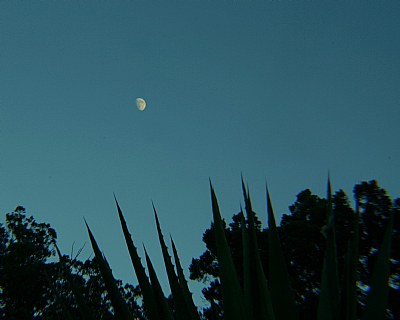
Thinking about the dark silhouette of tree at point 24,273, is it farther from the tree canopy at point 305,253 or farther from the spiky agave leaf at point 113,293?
the spiky agave leaf at point 113,293

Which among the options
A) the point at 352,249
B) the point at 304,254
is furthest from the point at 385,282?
the point at 304,254

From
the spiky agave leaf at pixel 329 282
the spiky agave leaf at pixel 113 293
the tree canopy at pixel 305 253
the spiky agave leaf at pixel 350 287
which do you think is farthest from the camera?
the tree canopy at pixel 305 253

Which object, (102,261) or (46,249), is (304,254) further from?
(102,261)

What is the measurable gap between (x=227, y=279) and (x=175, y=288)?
0.29 meters

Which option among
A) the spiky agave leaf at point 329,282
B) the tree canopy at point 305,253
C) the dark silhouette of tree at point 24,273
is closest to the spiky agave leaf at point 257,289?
the spiky agave leaf at point 329,282

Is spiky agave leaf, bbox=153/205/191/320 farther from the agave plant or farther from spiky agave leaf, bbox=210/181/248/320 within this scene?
spiky agave leaf, bbox=210/181/248/320

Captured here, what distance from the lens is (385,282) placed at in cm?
114

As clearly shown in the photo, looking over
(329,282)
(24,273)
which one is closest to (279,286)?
(329,282)

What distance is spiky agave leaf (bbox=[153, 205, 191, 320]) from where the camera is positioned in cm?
145

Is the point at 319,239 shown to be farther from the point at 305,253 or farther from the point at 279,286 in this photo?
the point at 279,286

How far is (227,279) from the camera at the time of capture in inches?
51.9

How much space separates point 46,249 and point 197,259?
852 centimetres

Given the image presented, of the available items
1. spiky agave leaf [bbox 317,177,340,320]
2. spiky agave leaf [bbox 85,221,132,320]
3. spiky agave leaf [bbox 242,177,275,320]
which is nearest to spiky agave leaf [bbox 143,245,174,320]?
spiky agave leaf [bbox 85,221,132,320]

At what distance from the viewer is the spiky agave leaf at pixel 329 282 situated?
46.9 inches
